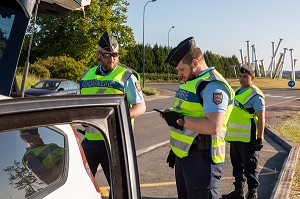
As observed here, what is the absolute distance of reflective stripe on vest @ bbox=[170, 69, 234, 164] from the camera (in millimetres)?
3012

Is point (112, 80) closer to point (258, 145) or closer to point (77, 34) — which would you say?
point (258, 145)

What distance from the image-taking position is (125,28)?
34625 millimetres

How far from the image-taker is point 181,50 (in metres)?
3.11

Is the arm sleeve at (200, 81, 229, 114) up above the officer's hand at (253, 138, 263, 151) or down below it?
above

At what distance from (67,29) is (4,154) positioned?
3251 centimetres

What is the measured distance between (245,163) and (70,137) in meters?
3.46

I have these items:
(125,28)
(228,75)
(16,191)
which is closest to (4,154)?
(16,191)

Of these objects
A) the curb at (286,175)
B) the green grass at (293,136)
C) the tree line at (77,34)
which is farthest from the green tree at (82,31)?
the curb at (286,175)

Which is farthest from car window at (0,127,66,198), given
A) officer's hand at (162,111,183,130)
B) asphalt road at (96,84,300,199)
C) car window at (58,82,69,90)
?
car window at (58,82,69,90)

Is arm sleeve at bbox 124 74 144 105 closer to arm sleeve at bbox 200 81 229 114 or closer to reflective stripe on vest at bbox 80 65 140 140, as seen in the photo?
reflective stripe on vest at bbox 80 65 140 140

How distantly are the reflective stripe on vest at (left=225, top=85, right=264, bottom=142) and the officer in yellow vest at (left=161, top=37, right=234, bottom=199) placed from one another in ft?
6.06

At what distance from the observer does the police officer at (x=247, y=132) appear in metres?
4.83

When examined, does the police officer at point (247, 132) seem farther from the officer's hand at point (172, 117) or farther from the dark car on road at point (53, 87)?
the dark car on road at point (53, 87)

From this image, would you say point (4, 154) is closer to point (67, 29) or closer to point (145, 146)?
point (145, 146)
